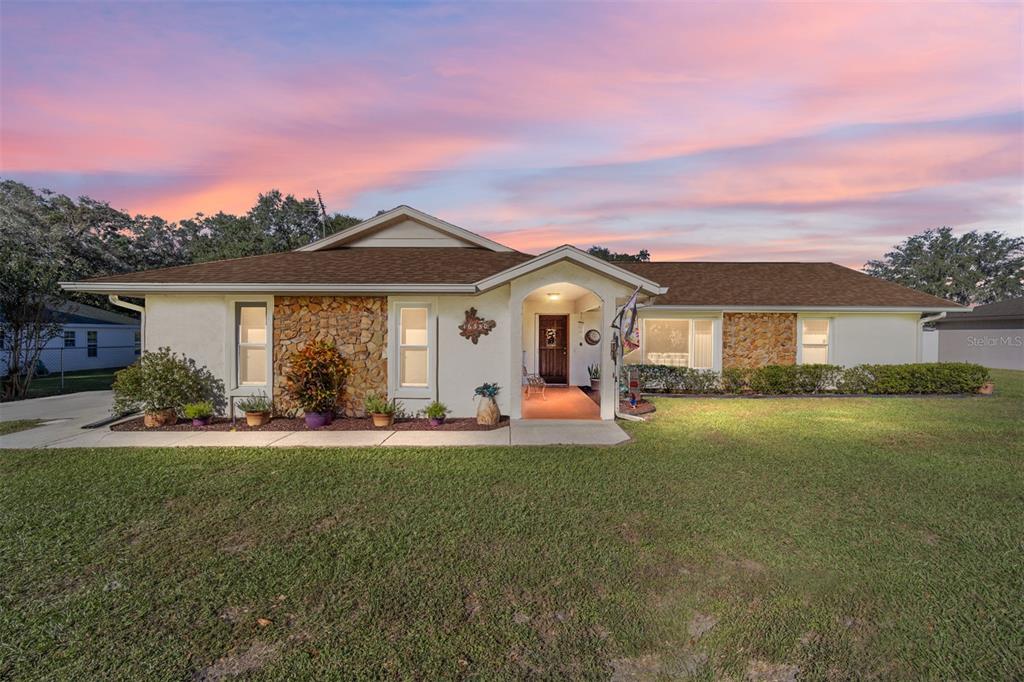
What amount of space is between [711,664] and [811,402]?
12.1m

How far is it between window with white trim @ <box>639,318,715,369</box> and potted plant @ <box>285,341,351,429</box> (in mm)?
9704

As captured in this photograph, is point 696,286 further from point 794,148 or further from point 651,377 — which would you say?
point 794,148

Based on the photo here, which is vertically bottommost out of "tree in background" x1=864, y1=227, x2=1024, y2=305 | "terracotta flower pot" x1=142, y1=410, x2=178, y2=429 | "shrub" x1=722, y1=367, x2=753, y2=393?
"terracotta flower pot" x1=142, y1=410, x2=178, y2=429

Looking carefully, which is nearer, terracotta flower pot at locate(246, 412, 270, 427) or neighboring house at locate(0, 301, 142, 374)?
terracotta flower pot at locate(246, 412, 270, 427)

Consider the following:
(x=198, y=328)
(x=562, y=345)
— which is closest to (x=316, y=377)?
(x=198, y=328)

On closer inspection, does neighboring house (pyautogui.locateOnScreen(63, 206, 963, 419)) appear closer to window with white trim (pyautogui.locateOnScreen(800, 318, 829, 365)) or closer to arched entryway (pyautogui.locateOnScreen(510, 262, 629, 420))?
arched entryway (pyautogui.locateOnScreen(510, 262, 629, 420))

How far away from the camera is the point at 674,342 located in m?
15.1

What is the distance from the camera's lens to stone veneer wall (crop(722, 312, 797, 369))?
14.7 m

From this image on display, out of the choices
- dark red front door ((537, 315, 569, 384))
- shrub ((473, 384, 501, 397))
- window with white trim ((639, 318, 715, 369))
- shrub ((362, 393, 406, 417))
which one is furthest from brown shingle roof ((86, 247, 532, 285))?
window with white trim ((639, 318, 715, 369))

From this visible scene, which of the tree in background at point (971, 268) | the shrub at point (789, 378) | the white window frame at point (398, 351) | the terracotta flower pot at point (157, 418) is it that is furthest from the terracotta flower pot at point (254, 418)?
the tree in background at point (971, 268)

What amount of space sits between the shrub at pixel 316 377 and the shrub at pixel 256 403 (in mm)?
528

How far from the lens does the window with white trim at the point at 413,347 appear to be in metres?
9.84

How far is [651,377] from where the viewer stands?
14070mm

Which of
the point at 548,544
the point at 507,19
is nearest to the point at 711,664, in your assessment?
the point at 548,544
